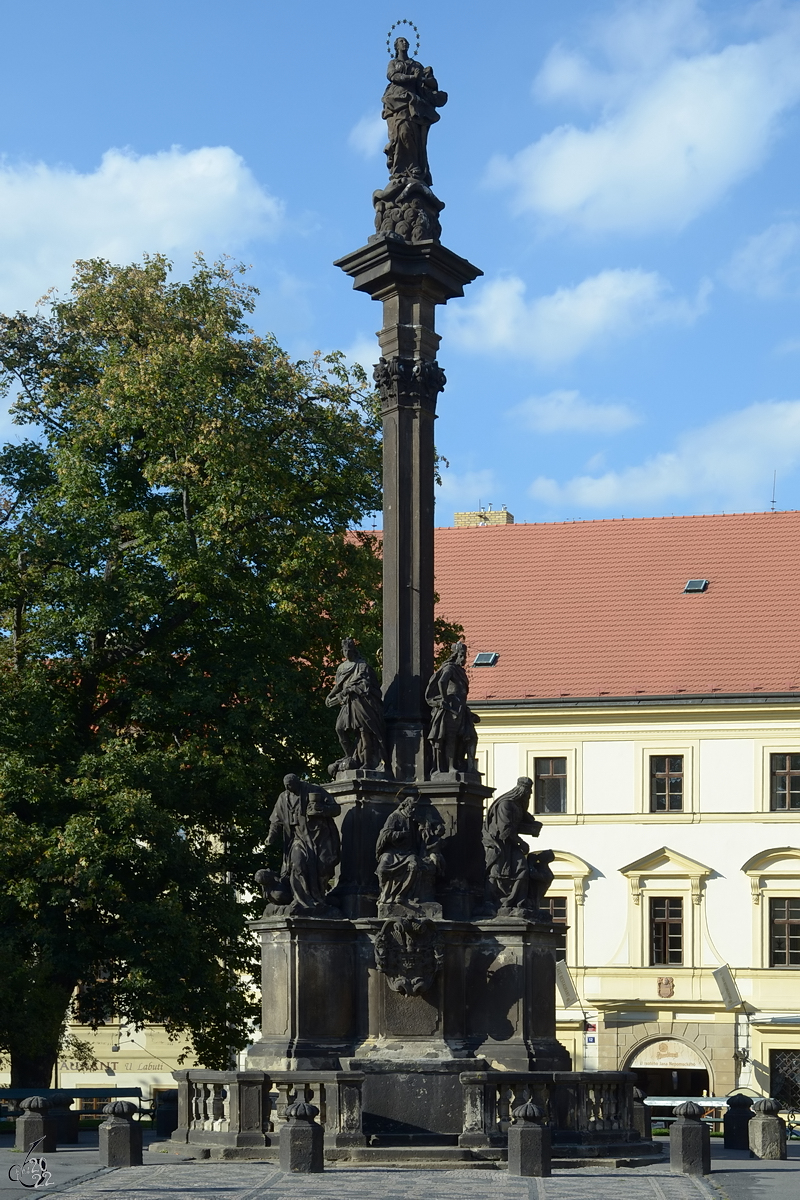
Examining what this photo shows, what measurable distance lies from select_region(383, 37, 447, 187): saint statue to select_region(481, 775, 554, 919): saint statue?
6.57 m

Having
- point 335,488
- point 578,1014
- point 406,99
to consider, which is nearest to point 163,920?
point 335,488

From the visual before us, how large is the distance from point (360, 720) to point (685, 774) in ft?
80.7

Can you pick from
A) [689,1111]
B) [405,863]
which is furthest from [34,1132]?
[689,1111]

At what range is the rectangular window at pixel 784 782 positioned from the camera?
3975 cm

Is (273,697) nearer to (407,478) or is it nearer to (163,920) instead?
(163,920)

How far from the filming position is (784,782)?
39.9 metres

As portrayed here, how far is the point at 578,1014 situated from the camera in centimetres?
3981

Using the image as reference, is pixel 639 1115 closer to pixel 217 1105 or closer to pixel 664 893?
pixel 217 1105

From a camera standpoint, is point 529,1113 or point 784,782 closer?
point 529,1113

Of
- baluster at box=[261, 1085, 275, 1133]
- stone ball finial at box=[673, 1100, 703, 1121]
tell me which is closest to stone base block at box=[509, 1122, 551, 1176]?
stone ball finial at box=[673, 1100, 703, 1121]

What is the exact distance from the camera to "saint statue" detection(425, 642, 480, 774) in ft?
55.9

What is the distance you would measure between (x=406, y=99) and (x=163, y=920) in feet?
37.1

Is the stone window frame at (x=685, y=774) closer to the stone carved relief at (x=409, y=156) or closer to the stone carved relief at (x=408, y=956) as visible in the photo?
the stone carved relief at (x=409, y=156)

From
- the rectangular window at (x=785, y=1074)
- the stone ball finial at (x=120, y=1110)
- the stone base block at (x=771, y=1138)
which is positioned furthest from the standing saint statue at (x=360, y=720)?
the rectangular window at (x=785, y=1074)
